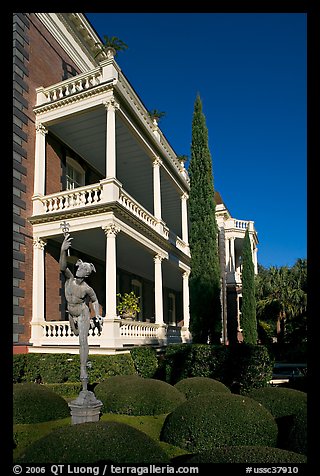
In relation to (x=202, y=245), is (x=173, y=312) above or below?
below

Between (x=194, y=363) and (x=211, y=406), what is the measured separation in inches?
227

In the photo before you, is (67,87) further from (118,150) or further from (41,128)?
(118,150)

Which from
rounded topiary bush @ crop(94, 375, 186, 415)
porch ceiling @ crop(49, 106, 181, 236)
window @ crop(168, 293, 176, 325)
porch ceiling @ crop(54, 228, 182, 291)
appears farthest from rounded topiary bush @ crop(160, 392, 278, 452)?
window @ crop(168, 293, 176, 325)

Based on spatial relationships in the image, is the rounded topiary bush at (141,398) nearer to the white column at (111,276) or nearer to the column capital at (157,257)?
the white column at (111,276)

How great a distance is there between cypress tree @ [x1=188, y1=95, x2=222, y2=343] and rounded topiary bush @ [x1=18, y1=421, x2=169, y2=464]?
10414 mm

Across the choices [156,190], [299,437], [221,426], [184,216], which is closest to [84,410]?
[221,426]

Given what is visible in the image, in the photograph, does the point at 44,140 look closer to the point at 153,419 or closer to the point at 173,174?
the point at 173,174

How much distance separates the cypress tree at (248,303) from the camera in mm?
24453

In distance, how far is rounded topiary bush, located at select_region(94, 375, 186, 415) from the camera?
851cm

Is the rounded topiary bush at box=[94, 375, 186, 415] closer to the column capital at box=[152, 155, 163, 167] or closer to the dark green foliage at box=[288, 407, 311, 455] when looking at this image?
the dark green foliage at box=[288, 407, 311, 455]

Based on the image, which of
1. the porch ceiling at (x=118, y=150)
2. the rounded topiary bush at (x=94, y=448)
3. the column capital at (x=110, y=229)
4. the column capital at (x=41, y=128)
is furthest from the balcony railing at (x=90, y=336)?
the rounded topiary bush at (x=94, y=448)

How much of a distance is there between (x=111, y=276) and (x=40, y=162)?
520 centimetres

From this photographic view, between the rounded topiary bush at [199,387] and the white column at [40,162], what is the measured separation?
861cm

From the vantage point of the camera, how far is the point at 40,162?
565 inches
